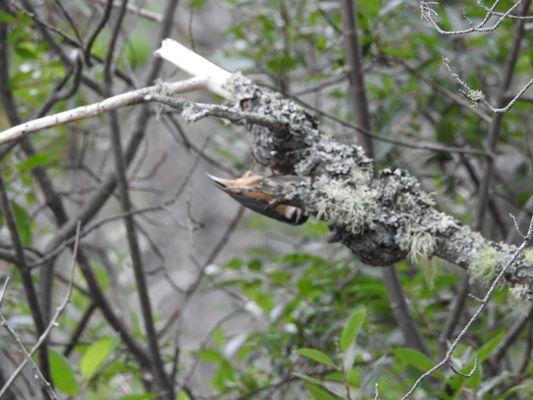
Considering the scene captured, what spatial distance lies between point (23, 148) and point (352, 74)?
2.68 ft

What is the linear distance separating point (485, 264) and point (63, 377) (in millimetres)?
789

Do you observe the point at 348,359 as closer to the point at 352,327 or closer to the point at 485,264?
the point at 352,327

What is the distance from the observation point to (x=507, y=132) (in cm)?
201

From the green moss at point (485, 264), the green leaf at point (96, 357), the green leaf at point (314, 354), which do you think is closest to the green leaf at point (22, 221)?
the green leaf at point (96, 357)

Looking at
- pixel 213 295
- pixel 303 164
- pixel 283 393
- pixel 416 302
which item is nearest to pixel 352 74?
pixel 303 164

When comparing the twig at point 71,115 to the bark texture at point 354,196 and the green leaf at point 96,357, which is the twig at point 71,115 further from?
the green leaf at point 96,357

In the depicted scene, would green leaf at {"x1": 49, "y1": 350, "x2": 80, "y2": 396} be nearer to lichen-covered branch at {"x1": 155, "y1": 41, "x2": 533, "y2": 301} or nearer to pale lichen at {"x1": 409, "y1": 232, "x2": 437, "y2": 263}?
lichen-covered branch at {"x1": 155, "y1": 41, "x2": 533, "y2": 301}

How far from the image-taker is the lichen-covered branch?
1100mm

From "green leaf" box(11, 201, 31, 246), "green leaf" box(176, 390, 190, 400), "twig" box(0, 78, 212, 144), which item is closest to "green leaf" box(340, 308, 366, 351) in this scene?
"twig" box(0, 78, 212, 144)

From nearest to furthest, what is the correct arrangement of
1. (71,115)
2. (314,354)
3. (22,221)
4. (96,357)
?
(71,115), (314,354), (96,357), (22,221)

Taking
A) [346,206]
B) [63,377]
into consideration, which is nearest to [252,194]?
[346,206]

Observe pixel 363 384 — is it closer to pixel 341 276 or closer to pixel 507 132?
pixel 341 276

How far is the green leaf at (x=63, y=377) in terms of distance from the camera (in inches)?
54.4

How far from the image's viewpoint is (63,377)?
1382 millimetres
